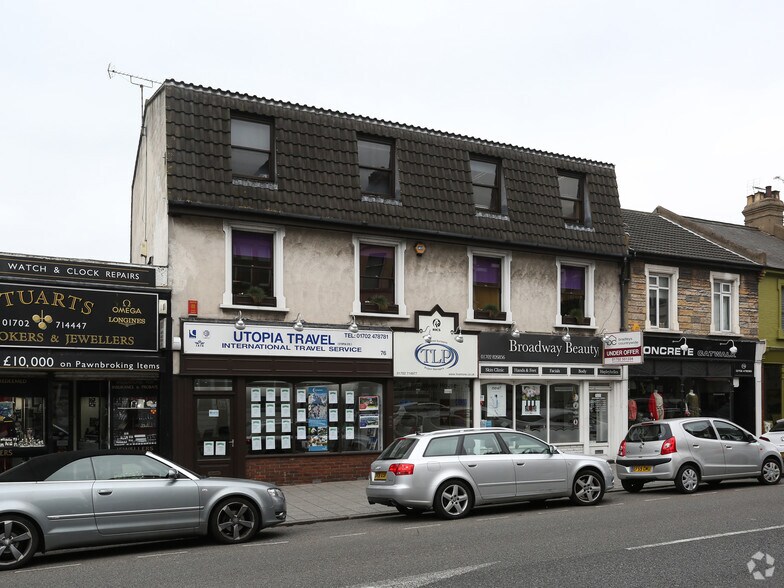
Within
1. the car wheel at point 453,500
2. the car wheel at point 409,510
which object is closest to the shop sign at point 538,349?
the car wheel at point 409,510

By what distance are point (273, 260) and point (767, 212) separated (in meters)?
22.3

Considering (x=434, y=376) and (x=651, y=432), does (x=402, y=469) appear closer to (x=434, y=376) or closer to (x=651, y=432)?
(x=651, y=432)

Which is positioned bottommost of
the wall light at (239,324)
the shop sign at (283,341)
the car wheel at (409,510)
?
the car wheel at (409,510)

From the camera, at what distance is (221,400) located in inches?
727

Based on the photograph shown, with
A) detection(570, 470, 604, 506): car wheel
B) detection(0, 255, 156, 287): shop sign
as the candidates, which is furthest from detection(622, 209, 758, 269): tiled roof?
detection(0, 255, 156, 287): shop sign

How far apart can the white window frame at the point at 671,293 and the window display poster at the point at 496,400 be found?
534 centimetres

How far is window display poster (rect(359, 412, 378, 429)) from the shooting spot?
20.2 m

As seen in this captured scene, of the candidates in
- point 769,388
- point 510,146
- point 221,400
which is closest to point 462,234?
point 510,146

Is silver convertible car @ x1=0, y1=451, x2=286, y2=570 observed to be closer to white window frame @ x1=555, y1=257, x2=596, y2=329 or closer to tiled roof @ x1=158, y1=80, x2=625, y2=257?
tiled roof @ x1=158, y1=80, x2=625, y2=257

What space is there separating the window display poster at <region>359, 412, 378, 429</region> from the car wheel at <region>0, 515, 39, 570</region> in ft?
33.7

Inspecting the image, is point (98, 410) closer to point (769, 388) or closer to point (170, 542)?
point (170, 542)

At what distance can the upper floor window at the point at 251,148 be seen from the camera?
19.1m

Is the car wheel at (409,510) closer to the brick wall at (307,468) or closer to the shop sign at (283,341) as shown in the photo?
the brick wall at (307,468)

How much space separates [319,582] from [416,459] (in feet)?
16.7
